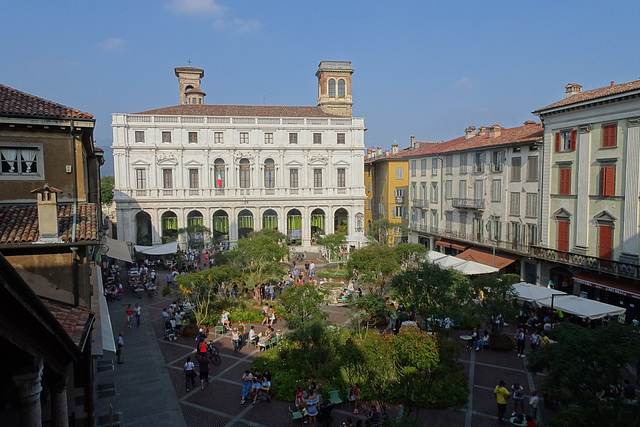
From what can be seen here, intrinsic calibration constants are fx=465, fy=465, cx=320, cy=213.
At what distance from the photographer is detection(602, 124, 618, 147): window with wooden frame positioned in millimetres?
24047

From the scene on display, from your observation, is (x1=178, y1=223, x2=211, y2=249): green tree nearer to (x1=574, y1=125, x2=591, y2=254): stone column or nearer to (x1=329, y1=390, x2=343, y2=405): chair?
(x1=329, y1=390, x2=343, y2=405): chair

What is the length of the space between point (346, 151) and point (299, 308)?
34420 millimetres

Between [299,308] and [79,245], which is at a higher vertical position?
[79,245]

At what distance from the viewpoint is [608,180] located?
2428 cm

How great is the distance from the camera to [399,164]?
53.9 metres

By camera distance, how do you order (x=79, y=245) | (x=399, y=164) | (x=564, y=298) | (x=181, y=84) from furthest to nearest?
(x=181, y=84) < (x=399, y=164) < (x=564, y=298) < (x=79, y=245)

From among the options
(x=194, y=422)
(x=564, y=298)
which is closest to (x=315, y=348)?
(x=194, y=422)

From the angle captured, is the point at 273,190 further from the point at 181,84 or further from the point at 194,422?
the point at 194,422

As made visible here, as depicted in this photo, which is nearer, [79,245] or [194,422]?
[79,245]

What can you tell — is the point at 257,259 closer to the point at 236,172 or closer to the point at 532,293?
the point at 532,293

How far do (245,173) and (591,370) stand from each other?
42.1m

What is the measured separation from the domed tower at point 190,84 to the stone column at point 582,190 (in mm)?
47121

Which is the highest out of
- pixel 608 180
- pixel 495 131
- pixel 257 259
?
pixel 495 131

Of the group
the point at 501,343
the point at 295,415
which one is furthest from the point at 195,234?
the point at 295,415
